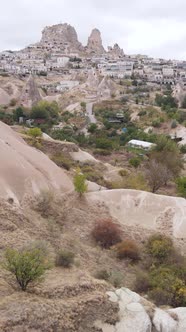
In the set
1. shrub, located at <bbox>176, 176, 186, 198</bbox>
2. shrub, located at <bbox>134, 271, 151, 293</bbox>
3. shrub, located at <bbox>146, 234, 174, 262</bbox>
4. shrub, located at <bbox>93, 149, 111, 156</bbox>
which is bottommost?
shrub, located at <bbox>93, 149, 111, 156</bbox>

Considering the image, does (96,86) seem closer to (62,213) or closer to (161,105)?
(161,105)

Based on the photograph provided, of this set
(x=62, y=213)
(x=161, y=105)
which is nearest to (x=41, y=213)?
(x=62, y=213)

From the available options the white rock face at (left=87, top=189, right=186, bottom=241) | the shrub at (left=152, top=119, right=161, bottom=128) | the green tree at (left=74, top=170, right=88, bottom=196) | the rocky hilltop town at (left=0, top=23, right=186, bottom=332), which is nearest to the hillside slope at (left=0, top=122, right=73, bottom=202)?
the rocky hilltop town at (left=0, top=23, right=186, bottom=332)

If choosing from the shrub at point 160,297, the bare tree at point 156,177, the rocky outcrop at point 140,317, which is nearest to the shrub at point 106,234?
the shrub at point 160,297

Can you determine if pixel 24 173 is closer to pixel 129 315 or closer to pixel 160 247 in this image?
pixel 160 247

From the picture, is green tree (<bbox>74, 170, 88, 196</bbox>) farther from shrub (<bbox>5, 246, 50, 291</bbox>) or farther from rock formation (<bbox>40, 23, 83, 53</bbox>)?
rock formation (<bbox>40, 23, 83, 53</bbox>)
